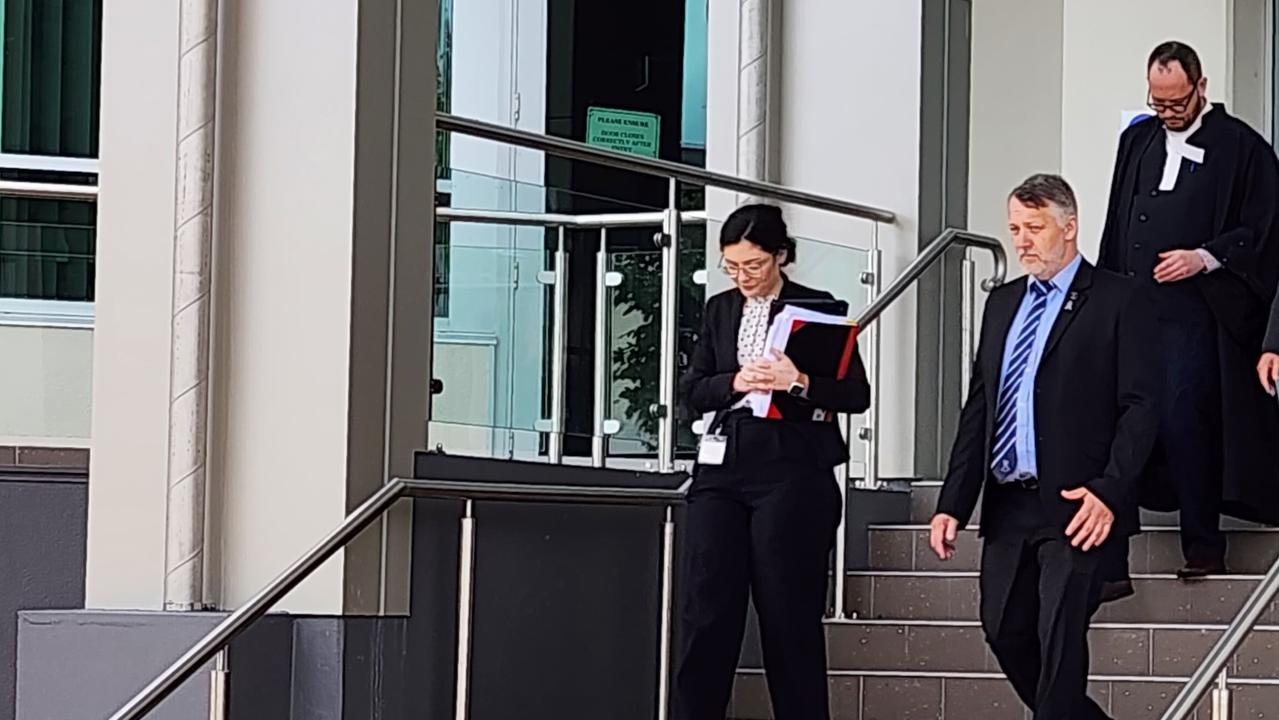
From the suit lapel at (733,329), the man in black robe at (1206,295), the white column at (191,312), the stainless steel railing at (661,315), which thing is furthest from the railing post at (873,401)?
the white column at (191,312)

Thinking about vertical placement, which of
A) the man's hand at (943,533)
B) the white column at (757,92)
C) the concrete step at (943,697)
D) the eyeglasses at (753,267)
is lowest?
the concrete step at (943,697)

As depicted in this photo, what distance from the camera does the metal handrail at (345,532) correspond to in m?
5.35

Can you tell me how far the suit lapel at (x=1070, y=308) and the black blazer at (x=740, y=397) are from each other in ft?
1.78

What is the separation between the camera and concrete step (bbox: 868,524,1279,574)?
712 centimetres

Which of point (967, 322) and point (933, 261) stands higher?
point (933, 261)

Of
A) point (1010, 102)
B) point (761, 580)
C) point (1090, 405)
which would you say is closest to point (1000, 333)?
point (1090, 405)

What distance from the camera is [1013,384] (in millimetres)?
5883

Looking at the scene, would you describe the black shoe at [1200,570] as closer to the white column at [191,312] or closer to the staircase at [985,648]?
the staircase at [985,648]

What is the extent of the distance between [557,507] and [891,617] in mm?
1432

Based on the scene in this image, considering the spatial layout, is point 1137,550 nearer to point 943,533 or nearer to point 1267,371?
point 1267,371

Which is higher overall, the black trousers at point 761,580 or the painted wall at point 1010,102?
the painted wall at point 1010,102

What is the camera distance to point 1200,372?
708 centimetres

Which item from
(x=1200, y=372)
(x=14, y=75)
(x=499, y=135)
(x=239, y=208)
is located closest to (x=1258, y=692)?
(x=1200, y=372)

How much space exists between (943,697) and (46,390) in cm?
276
